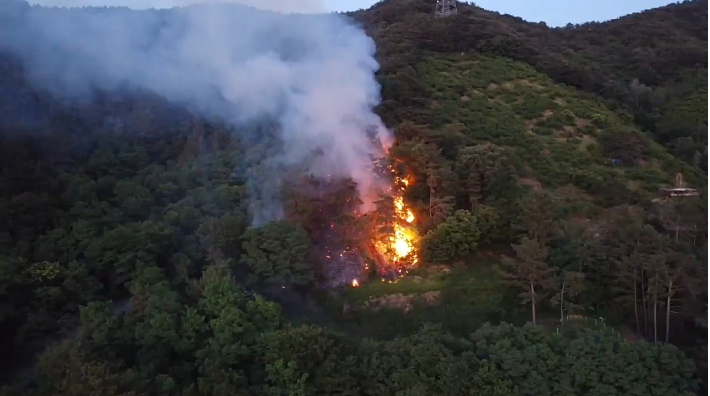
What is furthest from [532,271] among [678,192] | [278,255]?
[678,192]

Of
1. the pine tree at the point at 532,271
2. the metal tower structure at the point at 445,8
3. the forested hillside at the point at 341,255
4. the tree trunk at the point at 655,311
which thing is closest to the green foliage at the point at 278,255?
the forested hillside at the point at 341,255

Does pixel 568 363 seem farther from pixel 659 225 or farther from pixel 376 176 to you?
pixel 376 176

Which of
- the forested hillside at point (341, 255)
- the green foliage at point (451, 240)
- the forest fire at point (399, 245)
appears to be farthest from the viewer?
the green foliage at point (451, 240)

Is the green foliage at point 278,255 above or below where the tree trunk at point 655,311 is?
above

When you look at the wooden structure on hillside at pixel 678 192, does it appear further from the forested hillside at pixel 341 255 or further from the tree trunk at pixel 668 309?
the tree trunk at pixel 668 309

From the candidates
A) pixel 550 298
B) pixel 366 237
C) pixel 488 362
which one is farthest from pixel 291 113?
pixel 488 362

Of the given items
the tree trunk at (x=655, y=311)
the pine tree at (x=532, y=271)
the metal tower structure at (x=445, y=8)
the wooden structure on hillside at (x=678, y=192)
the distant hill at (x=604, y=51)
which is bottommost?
the tree trunk at (x=655, y=311)

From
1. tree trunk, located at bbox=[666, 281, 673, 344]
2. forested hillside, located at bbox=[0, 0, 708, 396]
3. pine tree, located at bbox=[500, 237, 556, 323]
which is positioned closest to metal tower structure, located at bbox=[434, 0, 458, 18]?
forested hillside, located at bbox=[0, 0, 708, 396]

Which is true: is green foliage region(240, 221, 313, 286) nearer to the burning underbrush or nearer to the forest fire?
the burning underbrush
